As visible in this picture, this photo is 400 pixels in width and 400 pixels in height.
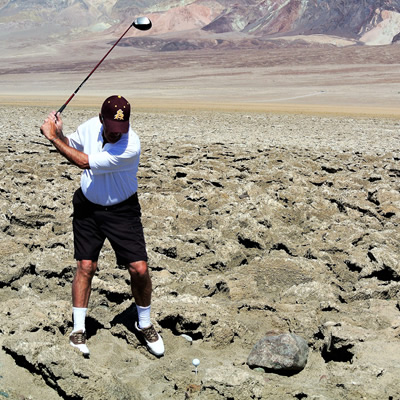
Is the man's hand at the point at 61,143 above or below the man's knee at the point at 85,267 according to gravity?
above

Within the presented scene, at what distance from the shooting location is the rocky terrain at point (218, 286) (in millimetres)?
3090

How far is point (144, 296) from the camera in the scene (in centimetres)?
354

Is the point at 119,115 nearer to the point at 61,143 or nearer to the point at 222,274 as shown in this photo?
the point at 61,143

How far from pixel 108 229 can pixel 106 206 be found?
0.13 metres

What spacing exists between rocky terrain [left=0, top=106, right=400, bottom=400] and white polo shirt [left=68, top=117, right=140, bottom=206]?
0.78m

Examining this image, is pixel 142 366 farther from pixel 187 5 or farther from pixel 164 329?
pixel 187 5

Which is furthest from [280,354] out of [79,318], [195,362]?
[79,318]

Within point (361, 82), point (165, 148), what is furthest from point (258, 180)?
point (361, 82)

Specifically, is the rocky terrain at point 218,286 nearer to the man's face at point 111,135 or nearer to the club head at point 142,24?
the man's face at point 111,135

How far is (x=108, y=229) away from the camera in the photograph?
3453 mm

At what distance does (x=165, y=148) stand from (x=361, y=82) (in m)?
56.3

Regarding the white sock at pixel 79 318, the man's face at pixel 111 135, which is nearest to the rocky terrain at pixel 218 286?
the white sock at pixel 79 318

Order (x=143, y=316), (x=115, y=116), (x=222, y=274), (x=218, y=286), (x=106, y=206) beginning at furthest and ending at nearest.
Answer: (x=222, y=274) < (x=218, y=286) < (x=143, y=316) < (x=106, y=206) < (x=115, y=116)

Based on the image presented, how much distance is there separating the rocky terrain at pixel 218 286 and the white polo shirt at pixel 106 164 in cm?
78
